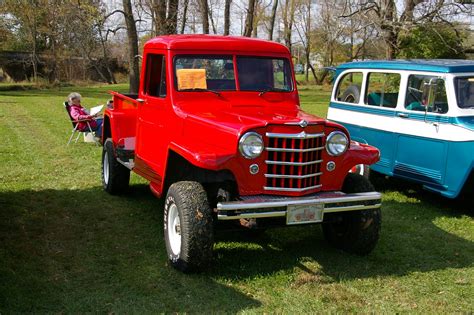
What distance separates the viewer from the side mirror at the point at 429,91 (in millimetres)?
6707

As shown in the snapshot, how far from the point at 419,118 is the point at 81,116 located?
686 centimetres

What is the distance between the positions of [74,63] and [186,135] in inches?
1339

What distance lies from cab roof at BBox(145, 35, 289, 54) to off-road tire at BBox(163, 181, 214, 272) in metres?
1.68

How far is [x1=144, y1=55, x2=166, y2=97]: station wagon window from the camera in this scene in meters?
5.62

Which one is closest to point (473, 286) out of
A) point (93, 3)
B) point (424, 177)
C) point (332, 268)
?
point (332, 268)

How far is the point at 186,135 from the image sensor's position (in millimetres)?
4934

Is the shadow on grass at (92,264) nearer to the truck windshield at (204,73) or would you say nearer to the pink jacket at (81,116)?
the truck windshield at (204,73)

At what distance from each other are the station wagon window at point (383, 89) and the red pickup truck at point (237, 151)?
2.45 m

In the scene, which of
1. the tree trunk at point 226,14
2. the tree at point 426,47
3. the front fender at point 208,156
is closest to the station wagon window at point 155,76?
the front fender at point 208,156

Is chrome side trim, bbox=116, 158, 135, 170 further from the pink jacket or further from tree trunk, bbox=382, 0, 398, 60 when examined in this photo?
tree trunk, bbox=382, 0, 398, 60

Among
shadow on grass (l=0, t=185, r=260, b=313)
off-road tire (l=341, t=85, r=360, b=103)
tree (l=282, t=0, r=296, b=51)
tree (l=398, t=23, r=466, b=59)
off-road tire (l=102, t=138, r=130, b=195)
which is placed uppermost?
tree (l=282, t=0, r=296, b=51)

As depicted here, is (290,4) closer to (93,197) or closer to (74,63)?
(74,63)

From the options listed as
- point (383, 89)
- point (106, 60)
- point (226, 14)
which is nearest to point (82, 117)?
point (383, 89)

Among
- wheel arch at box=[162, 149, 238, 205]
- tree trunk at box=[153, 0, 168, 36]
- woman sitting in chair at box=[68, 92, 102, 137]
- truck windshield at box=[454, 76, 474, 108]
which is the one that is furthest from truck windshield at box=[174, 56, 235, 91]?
tree trunk at box=[153, 0, 168, 36]
